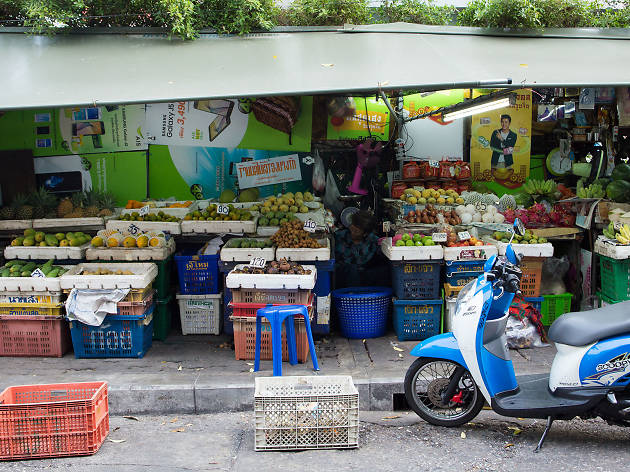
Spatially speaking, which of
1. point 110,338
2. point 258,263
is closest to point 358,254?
point 258,263

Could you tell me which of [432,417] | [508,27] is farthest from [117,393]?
[508,27]

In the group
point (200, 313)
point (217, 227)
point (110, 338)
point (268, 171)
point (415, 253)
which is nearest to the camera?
point (110, 338)

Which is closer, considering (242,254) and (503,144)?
(242,254)

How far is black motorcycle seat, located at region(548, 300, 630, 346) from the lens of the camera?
14.7 ft

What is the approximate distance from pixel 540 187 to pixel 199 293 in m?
4.78

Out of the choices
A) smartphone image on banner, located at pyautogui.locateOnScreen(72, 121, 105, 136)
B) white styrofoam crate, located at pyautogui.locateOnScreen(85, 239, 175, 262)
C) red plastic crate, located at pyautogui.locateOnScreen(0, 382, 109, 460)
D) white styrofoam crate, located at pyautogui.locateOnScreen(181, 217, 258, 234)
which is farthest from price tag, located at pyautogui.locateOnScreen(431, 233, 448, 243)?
smartphone image on banner, located at pyautogui.locateOnScreen(72, 121, 105, 136)

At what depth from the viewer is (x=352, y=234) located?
8516 mm

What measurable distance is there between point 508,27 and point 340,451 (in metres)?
5.43

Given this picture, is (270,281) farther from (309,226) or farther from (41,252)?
(41,252)

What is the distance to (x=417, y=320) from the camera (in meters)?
7.34

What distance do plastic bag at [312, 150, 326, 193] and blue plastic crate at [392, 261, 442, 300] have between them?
2.42 m

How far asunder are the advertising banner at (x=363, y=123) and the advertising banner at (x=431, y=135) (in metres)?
0.35

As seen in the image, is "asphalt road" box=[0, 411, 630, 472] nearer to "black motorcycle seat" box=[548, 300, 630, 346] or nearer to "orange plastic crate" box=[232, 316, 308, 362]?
"black motorcycle seat" box=[548, 300, 630, 346]

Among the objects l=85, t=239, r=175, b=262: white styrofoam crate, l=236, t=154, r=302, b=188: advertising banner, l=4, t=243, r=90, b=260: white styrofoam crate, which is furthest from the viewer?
l=236, t=154, r=302, b=188: advertising banner
